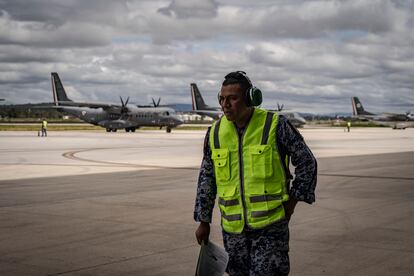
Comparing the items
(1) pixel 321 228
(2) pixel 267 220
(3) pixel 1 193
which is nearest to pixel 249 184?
(2) pixel 267 220

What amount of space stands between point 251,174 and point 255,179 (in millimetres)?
44

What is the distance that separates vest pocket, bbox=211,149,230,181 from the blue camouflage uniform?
19cm

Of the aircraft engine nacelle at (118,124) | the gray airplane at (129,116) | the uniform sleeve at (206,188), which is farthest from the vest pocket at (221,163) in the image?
the aircraft engine nacelle at (118,124)

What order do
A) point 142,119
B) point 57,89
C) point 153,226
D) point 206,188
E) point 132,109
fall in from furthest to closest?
point 57,89
point 132,109
point 142,119
point 153,226
point 206,188

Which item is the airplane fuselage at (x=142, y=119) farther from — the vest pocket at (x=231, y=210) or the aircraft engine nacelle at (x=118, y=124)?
the vest pocket at (x=231, y=210)

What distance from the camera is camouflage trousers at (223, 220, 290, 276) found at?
425cm

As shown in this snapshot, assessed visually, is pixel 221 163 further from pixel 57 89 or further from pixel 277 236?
pixel 57 89

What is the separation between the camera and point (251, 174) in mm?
4363

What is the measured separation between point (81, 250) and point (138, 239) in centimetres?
95

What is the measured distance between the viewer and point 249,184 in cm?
438

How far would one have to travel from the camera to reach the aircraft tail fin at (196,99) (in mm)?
106625

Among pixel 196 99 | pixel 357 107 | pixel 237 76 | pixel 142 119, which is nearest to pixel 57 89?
pixel 142 119

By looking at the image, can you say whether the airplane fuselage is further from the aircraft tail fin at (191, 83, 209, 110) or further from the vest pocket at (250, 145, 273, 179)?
the vest pocket at (250, 145, 273, 179)

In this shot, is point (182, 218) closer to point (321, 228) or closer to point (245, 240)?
point (321, 228)
